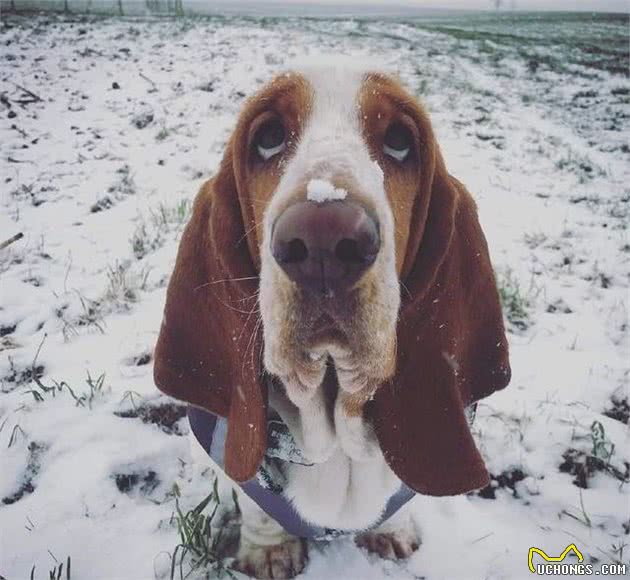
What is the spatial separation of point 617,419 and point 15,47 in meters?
11.4

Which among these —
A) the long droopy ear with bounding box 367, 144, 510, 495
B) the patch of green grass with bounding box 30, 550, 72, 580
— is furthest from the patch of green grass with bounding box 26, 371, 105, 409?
the long droopy ear with bounding box 367, 144, 510, 495

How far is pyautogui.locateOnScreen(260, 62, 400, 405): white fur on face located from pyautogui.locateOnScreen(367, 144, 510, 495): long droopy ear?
21 cm

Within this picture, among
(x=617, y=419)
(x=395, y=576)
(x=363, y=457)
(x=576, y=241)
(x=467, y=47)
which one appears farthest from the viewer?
(x=467, y=47)

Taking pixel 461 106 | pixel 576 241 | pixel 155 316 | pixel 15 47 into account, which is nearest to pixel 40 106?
pixel 15 47

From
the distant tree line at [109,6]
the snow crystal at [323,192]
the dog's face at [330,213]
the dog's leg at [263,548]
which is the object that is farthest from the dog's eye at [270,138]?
the distant tree line at [109,6]

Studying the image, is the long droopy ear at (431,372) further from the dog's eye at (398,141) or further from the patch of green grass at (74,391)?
the patch of green grass at (74,391)

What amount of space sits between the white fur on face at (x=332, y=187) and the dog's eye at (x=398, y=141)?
0.36 ft

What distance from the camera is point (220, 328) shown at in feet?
5.12

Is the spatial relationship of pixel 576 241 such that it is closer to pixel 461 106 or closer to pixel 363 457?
pixel 363 457

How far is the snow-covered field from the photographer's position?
191cm

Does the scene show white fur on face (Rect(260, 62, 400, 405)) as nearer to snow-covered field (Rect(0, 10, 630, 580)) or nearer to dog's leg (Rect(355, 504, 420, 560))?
dog's leg (Rect(355, 504, 420, 560))

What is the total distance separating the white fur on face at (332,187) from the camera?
114cm

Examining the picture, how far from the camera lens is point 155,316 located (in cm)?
307

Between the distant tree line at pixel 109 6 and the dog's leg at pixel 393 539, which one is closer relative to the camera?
the dog's leg at pixel 393 539
